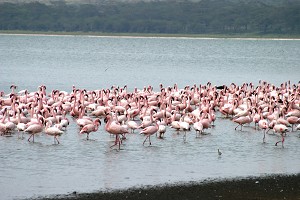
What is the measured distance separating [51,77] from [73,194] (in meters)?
43.0

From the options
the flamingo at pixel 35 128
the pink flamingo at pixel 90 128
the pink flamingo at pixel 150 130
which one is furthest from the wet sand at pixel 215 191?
the flamingo at pixel 35 128

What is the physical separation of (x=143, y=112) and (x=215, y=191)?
1099 cm

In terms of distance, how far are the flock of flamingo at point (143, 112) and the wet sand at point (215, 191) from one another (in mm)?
5785

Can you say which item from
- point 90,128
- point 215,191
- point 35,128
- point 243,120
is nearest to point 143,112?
point 243,120

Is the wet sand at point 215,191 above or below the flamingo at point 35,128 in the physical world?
below

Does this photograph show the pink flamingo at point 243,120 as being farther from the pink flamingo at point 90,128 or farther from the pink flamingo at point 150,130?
the pink flamingo at point 90,128

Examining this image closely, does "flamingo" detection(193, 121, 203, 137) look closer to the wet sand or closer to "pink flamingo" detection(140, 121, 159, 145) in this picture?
"pink flamingo" detection(140, 121, 159, 145)

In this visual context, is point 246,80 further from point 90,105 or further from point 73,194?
point 73,194

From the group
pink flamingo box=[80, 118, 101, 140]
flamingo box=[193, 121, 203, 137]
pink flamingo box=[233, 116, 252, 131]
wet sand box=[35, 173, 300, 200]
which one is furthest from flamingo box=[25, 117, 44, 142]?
pink flamingo box=[233, 116, 252, 131]

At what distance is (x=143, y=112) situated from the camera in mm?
27547

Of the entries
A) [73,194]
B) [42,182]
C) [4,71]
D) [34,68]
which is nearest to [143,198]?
[73,194]

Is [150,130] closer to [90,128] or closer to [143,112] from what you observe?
[90,128]

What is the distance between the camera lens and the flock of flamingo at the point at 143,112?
2417cm

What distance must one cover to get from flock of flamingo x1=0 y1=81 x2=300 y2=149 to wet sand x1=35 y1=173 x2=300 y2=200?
5.78 metres
